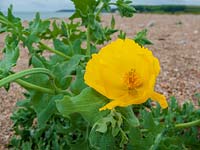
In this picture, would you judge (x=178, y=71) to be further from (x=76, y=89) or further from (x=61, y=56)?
(x=76, y=89)

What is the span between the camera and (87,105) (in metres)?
1.18

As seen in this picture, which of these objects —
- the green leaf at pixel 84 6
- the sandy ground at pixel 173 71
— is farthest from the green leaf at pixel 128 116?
the sandy ground at pixel 173 71

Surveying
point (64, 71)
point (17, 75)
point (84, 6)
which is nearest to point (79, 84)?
point (64, 71)

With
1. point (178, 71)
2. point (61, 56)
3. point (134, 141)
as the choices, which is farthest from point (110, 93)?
point (178, 71)

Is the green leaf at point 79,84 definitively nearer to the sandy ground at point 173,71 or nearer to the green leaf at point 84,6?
the green leaf at point 84,6

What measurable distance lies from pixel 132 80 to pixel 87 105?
144mm

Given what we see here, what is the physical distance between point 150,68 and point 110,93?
98mm

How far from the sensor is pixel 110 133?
1.26 metres

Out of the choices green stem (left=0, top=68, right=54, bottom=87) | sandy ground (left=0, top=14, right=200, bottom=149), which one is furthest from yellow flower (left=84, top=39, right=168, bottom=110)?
sandy ground (left=0, top=14, right=200, bottom=149)

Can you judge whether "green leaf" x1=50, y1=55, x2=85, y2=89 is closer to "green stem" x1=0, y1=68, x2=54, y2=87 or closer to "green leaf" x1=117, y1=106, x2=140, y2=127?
"green stem" x1=0, y1=68, x2=54, y2=87

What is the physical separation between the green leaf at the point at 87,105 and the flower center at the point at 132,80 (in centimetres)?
9

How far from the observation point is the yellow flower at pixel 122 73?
1086mm

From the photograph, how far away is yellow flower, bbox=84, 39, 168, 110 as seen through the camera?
3.56ft

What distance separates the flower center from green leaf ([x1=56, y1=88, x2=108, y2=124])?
Answer: 3.7 inches
